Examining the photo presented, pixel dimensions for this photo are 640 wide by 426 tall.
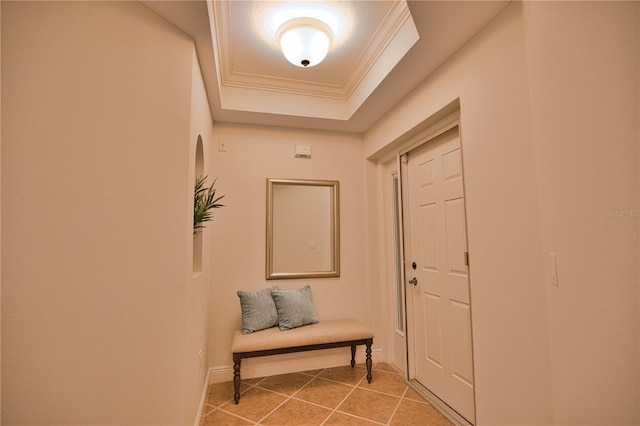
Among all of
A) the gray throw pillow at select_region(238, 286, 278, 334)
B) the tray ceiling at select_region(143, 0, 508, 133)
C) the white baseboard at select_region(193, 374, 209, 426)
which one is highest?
the tray ceiling at select_region(143, 0, 508, 133)

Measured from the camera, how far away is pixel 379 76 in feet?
7.83

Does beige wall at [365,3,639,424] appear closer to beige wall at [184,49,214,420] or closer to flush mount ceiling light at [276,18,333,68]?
flush mount ceiling light at [276,18,333,68]

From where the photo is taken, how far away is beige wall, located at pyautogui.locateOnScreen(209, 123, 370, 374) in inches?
117

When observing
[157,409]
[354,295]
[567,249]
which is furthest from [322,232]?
[567,249]

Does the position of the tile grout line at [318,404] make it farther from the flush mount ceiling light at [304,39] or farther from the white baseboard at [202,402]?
the flush mount ceiling light at [304,39]

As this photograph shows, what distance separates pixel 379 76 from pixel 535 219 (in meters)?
1.51

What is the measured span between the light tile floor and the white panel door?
0.84 feet

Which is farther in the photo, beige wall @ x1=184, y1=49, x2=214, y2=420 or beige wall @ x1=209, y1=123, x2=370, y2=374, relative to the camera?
beige wall @ x1=209, y1=123, x2=370, y2=374

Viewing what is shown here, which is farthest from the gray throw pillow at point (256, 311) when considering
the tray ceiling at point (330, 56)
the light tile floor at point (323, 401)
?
the tray ceiling at point (330, 56)

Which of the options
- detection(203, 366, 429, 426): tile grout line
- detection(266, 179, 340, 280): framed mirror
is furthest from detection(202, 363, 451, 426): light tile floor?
detection(266, 179, 340, 280): framed mirror

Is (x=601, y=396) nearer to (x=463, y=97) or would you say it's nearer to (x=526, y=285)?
(x=526, y=285)

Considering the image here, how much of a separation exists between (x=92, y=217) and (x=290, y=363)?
2.24 meters

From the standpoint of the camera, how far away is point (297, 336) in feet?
8.61

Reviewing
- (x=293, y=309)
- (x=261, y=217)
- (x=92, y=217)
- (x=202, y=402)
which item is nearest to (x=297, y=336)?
(x=293, y=309)
